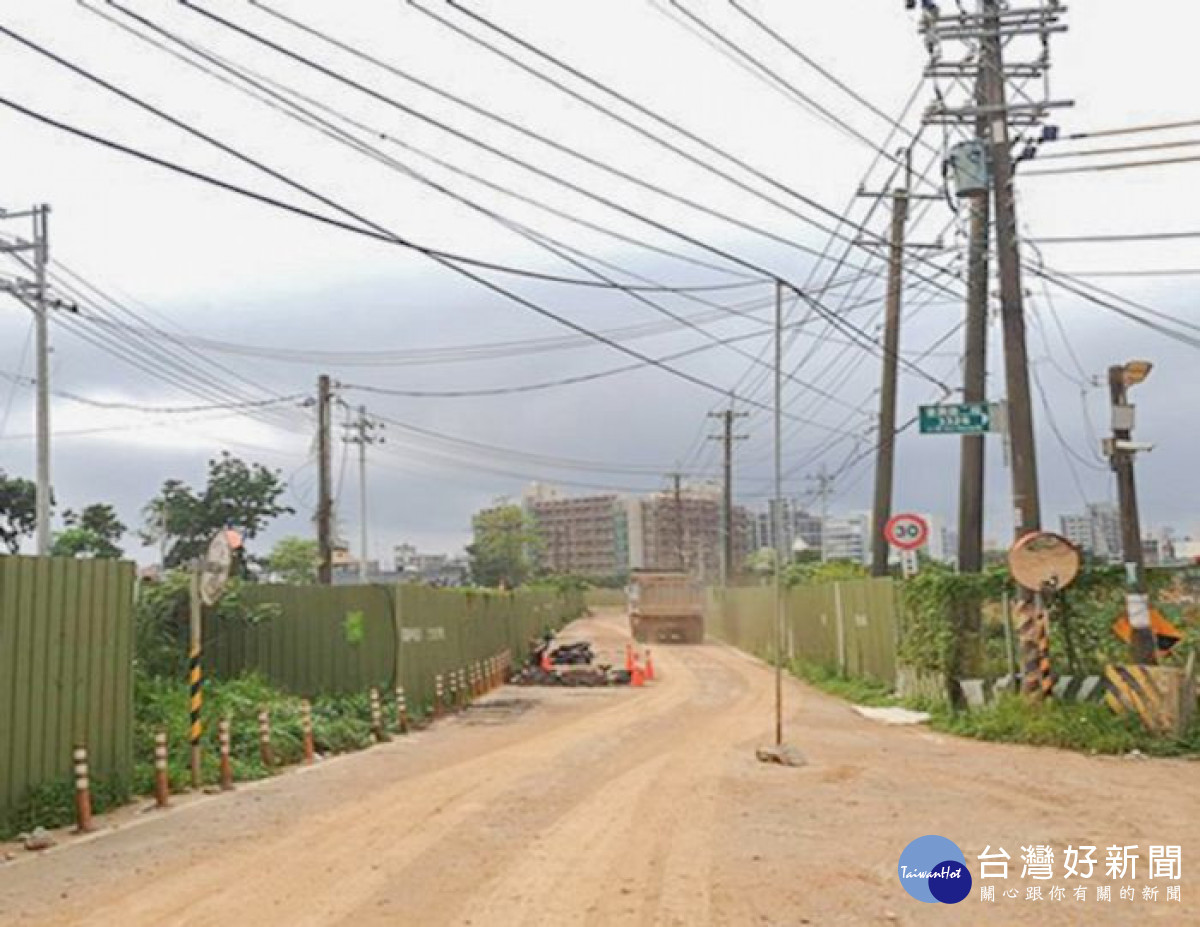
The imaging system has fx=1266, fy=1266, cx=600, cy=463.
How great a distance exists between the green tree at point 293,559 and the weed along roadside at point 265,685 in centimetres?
5571

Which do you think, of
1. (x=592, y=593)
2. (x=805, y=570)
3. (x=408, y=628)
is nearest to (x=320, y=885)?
(x=408, y=628)

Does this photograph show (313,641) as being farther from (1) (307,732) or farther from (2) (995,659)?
(2) (995,659)

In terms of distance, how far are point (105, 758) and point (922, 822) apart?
7.82 m

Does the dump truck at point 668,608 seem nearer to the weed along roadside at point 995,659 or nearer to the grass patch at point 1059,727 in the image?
the weed along roadside at point 995,659

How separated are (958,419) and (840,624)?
11065 millimetres

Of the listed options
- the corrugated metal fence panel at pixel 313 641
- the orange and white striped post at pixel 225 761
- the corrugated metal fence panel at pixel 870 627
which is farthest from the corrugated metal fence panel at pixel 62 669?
the corrugated metal fence panel at pixel 870 627

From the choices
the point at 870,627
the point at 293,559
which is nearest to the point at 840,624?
the point at 870,627

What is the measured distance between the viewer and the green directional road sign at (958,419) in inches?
785

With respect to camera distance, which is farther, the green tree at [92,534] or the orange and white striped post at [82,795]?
the green tree at [92,534]

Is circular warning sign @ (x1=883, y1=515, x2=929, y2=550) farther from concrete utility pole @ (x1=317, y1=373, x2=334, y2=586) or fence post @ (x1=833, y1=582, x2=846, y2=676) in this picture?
concrete utility pole @ (x1=317, y1=373, x2=334, y2=586)

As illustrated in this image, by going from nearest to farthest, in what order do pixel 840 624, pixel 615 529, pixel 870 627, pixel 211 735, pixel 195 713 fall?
pixel 195 713
pixel 211 735
pixel 870 627
pixel 840 624
pixel 615 529

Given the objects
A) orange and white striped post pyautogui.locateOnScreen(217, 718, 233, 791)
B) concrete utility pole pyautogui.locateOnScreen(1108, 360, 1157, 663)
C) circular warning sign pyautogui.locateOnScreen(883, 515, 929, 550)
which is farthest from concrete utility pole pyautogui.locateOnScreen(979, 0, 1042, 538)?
orange and white striped post pyautogui.locateOnScreen(217, 718, 233, 791)

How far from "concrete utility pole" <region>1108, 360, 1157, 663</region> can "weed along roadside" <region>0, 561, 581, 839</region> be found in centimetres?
1099

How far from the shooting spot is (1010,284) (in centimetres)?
1947
